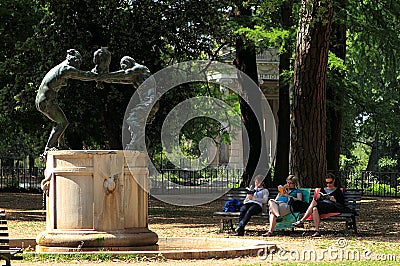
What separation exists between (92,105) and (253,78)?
5901 mm

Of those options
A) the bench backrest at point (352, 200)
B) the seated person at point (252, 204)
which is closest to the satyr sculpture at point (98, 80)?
the seated person at point (252, 204)

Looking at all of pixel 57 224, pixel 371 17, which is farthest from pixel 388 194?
pixel 57 224

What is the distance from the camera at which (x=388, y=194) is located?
3897 cm

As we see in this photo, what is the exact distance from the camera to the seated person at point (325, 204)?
1720cm

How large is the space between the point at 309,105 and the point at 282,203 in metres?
4.66

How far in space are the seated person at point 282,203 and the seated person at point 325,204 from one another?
0.36 metres

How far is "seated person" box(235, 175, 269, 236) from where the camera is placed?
56.3 ft

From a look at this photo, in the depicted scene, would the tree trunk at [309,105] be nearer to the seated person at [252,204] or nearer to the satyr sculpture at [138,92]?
the seated person at [252,204]

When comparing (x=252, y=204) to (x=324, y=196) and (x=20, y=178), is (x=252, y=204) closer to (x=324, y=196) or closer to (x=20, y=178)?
(x=324, y=196)

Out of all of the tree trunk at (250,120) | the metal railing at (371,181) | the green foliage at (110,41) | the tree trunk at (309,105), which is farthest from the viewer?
the metal railing at (371,181)

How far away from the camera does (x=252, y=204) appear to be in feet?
56.9

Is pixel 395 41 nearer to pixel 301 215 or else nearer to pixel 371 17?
pixel 371 17

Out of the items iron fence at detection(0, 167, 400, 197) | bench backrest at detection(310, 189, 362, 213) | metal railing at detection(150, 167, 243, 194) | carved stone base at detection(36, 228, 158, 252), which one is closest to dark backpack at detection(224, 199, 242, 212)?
bench backrest at detection(310, 189, 362, 213)

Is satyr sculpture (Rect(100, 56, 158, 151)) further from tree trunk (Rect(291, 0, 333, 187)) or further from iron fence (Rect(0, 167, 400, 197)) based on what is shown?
iron fence (Rect(0, 167, 400, 197))
